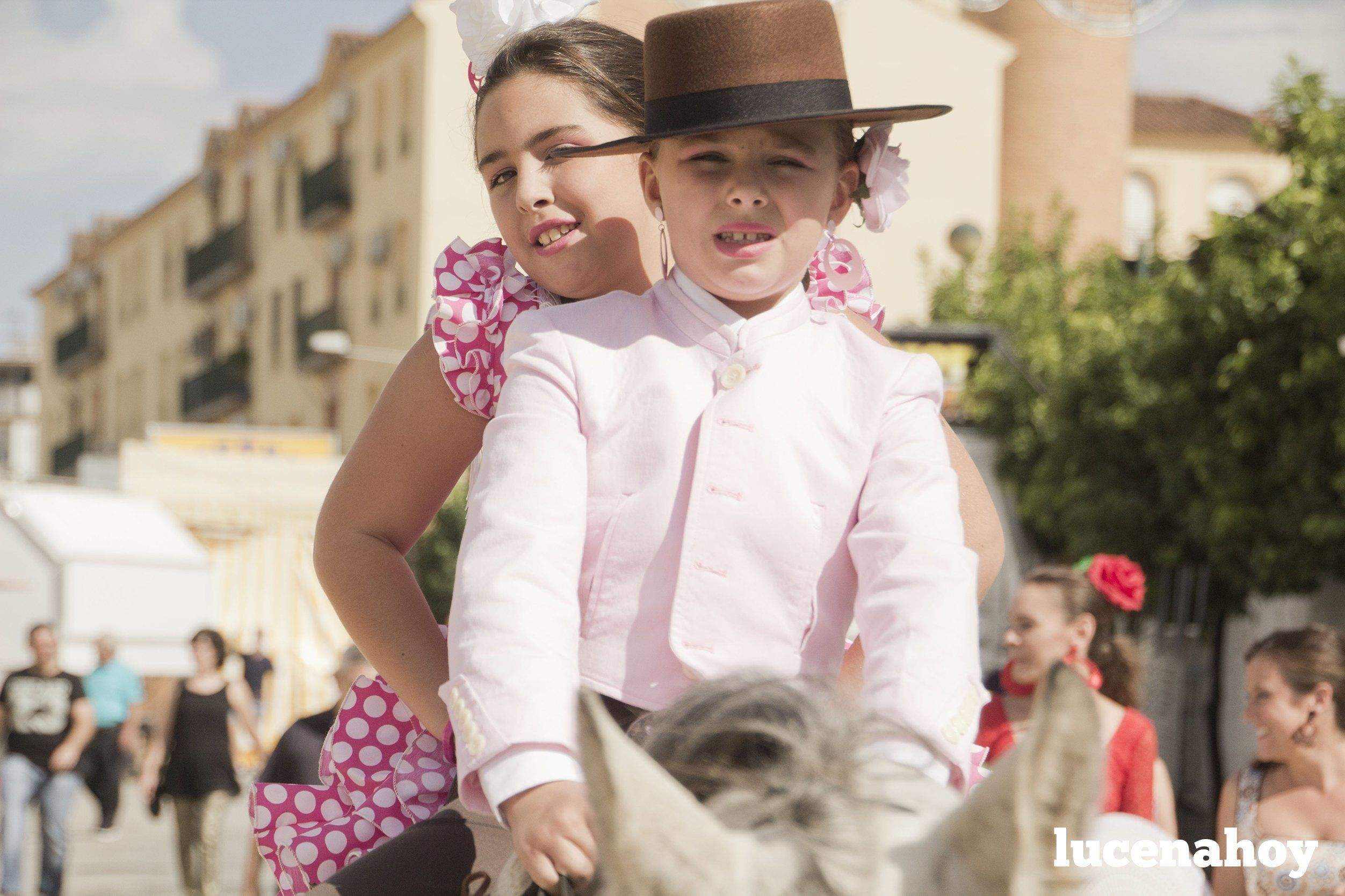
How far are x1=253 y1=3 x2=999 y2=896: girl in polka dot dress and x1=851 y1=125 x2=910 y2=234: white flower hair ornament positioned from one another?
0.46ft

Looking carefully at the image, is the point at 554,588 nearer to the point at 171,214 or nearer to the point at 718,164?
the point at 718,164

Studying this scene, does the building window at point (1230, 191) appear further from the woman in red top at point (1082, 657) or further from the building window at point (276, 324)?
the woman in red top at point (1082, 657)

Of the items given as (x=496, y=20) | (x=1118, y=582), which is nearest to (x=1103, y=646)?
(x=1118, y=582)

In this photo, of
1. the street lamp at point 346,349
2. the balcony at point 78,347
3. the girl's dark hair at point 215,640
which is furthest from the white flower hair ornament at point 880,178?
the balcony at point 78,347

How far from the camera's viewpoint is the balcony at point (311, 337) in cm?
4072

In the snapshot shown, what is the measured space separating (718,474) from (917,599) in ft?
0.94

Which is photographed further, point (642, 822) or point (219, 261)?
point (219, 261)

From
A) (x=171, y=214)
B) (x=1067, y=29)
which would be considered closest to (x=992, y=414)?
(x=1067, y=29)

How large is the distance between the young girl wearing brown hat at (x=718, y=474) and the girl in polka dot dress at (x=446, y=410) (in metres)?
0.27

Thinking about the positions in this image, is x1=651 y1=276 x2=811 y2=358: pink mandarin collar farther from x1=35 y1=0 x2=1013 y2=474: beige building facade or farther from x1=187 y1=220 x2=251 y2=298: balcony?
x1=187 y1=220 x2=251 y2=298: balcony

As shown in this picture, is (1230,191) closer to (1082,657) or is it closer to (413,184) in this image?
(413,184)

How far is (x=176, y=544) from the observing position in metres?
30.1

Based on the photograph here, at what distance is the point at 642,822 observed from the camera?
1402 millimetres

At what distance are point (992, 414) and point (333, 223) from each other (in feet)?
71.3
